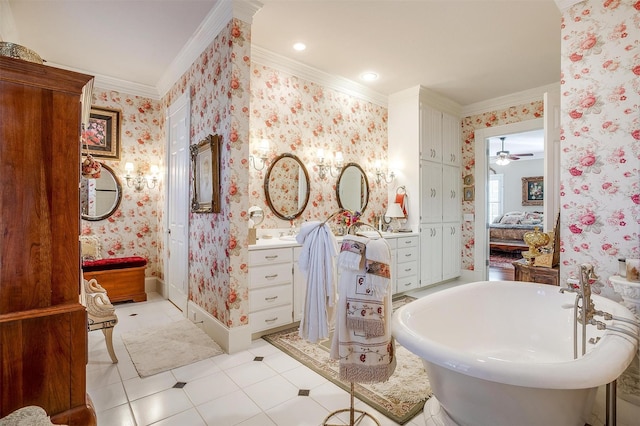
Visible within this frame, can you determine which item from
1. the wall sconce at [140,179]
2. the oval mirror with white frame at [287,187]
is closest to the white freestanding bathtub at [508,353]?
the oval mirror with white frame at [287,187]

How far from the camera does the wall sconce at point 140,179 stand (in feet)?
14.1

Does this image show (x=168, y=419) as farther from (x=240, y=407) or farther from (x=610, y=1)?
(x=610, y=1)

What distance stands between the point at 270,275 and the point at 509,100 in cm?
451

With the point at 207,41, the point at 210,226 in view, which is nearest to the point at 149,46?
the point at 207,41

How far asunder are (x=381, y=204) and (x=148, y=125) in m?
3.64

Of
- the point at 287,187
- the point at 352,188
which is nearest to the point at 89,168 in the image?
the point at 287,187

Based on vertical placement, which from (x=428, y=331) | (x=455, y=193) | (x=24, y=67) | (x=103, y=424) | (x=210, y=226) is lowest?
(x=103, y=424)

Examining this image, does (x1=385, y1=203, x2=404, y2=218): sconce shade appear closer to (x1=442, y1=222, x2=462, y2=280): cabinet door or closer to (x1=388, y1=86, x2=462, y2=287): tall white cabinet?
(x1=388, y1=86, x2=462, y2=287): tall white cabinet

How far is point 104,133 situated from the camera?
4184 mm

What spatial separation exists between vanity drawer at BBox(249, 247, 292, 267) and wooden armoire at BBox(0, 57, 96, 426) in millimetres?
1420

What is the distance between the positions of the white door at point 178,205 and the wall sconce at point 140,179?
0.54m

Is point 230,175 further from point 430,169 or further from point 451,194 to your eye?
point 451,194

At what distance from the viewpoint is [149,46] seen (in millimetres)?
3346

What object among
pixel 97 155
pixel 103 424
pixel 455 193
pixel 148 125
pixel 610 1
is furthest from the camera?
pixel 455 193
